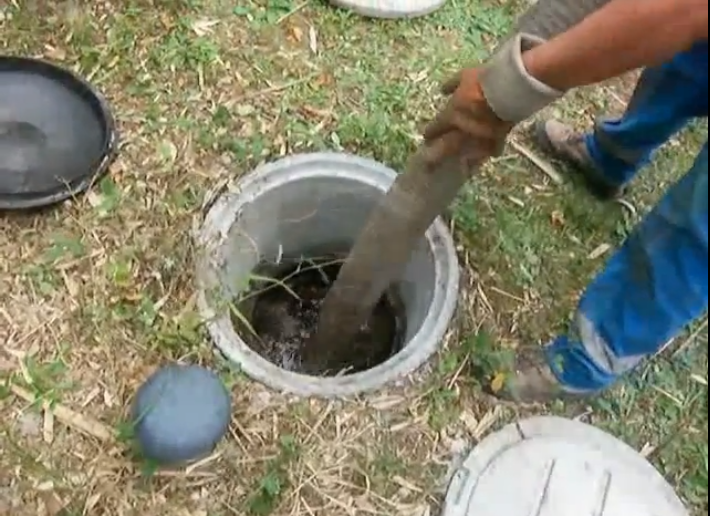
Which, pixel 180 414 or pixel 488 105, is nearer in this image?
pixel 488 105

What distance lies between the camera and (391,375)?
6.62 feet

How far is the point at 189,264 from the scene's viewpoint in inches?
83.0

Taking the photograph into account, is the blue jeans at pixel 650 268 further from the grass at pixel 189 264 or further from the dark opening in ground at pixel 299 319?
the dark opening in ground at pixel 299 319

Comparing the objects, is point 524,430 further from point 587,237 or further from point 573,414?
point 587,237

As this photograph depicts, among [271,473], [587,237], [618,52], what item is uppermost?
[618,52]

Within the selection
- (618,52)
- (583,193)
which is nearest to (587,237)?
(583,193)

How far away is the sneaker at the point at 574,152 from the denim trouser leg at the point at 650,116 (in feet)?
0.05

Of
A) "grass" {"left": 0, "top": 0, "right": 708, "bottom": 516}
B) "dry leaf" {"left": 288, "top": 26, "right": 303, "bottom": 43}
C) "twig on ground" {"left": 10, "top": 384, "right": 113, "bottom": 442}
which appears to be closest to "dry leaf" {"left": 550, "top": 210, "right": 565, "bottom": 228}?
"grass" {"left": 0, "top": 0, "right": 708, "bottom": 516}

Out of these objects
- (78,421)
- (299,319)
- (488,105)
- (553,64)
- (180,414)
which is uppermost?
(553,64)

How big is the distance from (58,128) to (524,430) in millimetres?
1160

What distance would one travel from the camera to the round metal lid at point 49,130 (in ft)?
7.14

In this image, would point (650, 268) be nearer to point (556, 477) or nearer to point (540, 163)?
point (556, 477)

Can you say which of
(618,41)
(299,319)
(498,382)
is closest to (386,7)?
(299,319)

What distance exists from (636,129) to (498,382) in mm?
557
